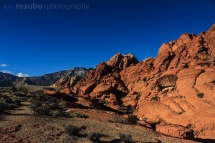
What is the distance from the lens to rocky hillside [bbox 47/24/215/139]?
3120 cm

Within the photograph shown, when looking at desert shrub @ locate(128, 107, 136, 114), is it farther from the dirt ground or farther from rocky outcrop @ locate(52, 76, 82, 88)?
rocky outcrop @ locate(52, 76, 82, 88)

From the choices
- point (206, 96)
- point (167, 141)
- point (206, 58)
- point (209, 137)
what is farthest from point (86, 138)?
point (206, 58)

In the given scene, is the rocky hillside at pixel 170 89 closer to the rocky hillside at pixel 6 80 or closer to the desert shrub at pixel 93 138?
the desert shrub at pixel 93 138

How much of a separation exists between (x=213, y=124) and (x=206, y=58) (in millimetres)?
19448

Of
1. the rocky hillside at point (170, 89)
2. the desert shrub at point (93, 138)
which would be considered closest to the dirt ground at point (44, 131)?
the desert shrub at point (93, 138)

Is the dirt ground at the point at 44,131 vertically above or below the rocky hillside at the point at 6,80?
below

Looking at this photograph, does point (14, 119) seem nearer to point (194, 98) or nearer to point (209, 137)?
point (209, 137)

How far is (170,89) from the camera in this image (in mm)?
44281

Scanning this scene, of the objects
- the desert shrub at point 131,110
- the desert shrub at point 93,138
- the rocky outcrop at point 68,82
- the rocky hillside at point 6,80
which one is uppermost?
the rocky hillside at point 6,80

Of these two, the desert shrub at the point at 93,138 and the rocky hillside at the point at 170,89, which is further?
the rocky hillside at the point at 170,89

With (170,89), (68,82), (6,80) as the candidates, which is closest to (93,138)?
(170,89)

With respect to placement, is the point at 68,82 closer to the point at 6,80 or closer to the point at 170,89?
the point at 170,89

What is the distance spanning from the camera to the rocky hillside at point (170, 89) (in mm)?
31203

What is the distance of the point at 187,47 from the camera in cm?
5175
